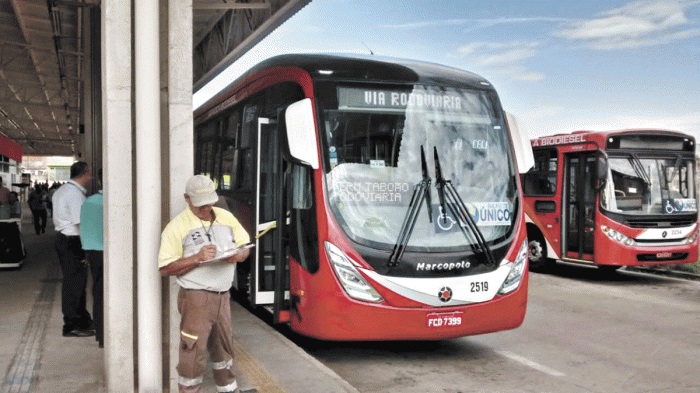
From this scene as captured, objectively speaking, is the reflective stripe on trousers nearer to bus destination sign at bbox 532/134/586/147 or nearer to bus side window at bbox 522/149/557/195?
bus destination sign at bbox 532/134/586/147

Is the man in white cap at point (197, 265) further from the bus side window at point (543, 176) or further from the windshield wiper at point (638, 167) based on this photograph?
the bus side window at point (543, 176)

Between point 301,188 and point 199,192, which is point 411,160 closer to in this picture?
point 301,188

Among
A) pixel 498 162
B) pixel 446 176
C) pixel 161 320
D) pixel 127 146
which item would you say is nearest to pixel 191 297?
pixel 161 320

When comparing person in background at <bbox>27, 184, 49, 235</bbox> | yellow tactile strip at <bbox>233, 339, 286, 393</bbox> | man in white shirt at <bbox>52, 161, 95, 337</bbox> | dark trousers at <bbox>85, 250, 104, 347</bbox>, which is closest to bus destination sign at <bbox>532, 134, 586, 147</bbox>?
yellow tactile strip at <bbox>233, 339, 286, 393</bbox>

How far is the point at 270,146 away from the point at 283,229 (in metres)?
1.13

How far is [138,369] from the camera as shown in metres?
5.38

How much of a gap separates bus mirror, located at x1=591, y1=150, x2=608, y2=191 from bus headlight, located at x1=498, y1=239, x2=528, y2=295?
5.99 metres

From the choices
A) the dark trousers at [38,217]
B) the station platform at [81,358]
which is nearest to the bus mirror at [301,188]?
the station platform at [81,358]

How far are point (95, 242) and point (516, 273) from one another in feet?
13.9

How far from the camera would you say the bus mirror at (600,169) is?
512 inches

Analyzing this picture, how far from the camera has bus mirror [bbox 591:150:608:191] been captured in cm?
1299

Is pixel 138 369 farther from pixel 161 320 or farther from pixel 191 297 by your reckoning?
pixel 191 297

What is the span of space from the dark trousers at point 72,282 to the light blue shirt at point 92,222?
82 cm

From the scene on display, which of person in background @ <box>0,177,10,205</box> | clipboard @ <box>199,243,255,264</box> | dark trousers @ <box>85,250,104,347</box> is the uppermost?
person in background @ <box>0,177,10,205</box>
